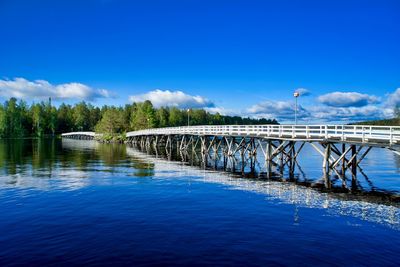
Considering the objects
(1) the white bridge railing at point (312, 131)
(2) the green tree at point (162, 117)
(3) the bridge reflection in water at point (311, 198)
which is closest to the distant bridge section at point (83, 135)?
(2) the green tree at point (162, 117)

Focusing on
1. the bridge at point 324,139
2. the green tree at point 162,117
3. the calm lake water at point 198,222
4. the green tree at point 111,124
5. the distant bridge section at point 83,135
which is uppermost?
the green tree at point 162,117

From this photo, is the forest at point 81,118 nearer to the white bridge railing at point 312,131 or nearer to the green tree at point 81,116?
the green tree at point 81,116

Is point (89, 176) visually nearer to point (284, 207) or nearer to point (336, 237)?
point (284, 207)

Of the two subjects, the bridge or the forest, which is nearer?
the bridge

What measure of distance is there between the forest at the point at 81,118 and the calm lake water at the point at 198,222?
91684 mm

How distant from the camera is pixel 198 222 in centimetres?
1489

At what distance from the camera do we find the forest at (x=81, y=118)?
11750cm

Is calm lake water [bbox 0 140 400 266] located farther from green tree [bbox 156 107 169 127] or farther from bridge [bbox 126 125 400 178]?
green tree [bbox 156 107 169 127]

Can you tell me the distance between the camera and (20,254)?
36.8ft

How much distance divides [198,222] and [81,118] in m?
162

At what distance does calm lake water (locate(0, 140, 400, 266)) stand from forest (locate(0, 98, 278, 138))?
91.7m

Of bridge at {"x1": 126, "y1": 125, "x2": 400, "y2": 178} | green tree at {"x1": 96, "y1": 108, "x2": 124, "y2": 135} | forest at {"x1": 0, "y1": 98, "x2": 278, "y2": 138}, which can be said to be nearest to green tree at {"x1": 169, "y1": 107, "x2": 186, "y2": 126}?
forest at {"x1": 0, "y1": 98, "x2": 278, "y2": 138}

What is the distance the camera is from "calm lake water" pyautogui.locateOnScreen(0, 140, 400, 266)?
11.1 m

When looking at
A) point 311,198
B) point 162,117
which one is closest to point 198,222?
point 311,198
